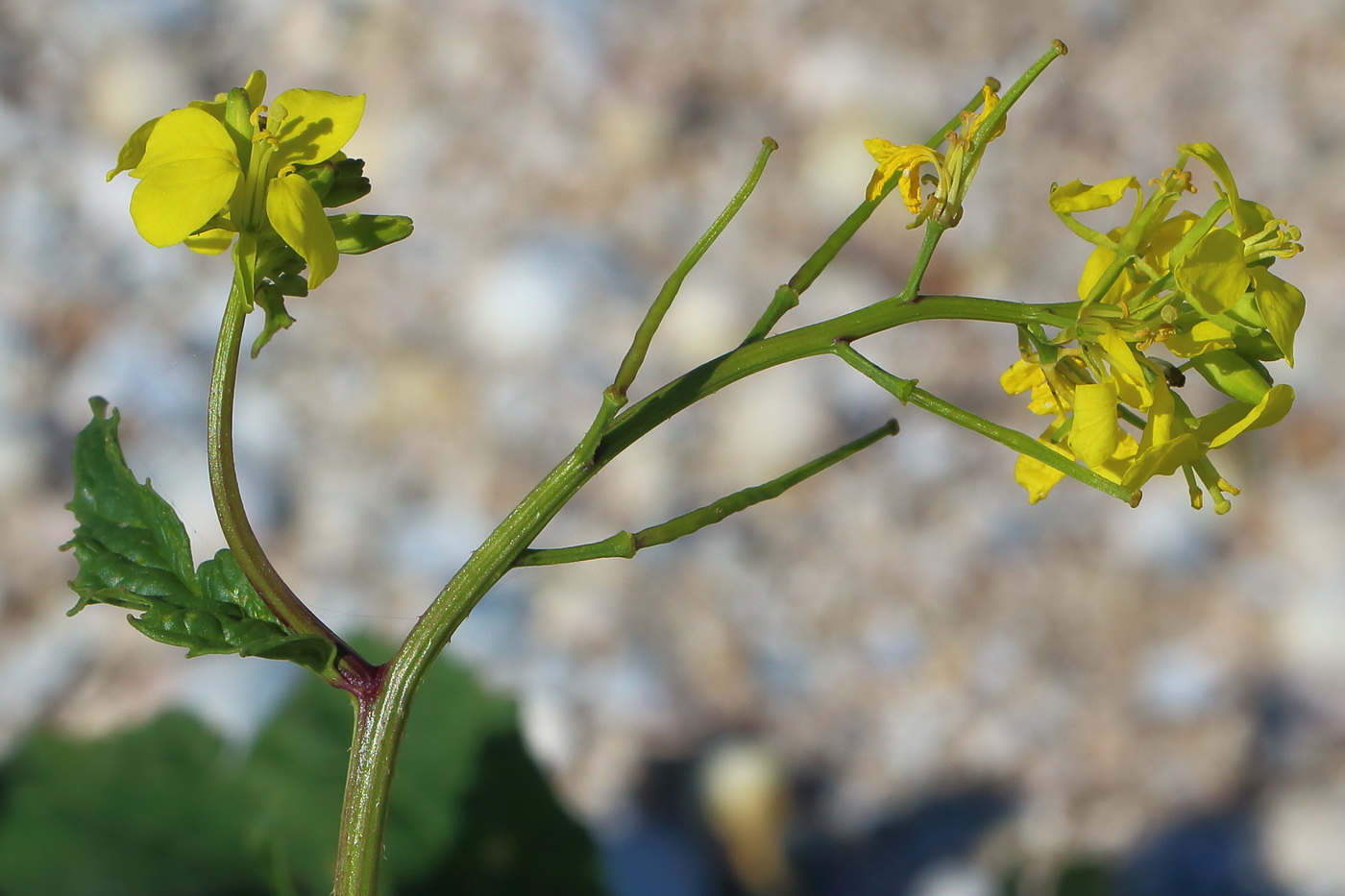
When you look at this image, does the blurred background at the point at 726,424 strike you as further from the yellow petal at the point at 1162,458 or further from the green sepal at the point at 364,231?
the yellow petal at the point at 1162,458

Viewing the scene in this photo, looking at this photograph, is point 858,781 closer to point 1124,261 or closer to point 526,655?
point 526,655

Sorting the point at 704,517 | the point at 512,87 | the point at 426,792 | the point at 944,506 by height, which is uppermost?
the point at 512,87

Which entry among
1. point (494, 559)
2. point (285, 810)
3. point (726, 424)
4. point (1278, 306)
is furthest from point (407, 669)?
point (726, 424)

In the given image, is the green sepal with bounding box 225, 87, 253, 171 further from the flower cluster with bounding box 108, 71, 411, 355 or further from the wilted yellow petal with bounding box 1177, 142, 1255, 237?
the wilted yellow petal with bounding box 1177, 142, 1255, 237

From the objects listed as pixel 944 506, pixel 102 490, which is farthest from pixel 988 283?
pixel 102 490

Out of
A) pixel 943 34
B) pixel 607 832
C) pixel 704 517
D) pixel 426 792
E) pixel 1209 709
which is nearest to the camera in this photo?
pixel 704 517

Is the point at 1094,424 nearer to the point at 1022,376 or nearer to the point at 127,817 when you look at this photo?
the point at 1022,376
